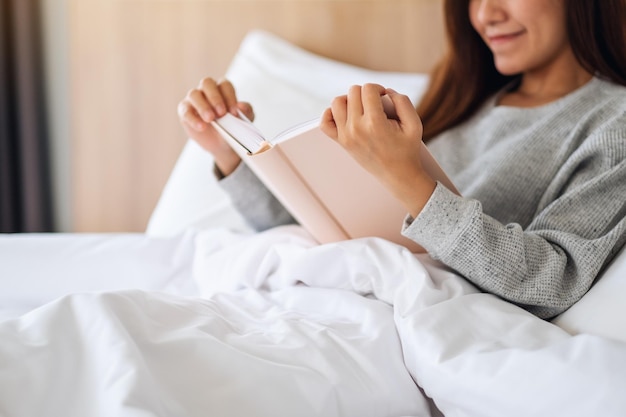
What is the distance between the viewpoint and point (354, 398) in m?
0.61

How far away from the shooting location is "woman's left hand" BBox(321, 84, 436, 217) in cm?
71

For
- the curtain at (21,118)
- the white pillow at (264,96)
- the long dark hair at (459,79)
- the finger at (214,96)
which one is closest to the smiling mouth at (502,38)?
the long dark hair at (459,79)

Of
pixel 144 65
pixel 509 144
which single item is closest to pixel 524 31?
pixel 509 144

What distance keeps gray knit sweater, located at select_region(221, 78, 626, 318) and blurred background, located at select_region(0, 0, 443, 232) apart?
62 centimetres

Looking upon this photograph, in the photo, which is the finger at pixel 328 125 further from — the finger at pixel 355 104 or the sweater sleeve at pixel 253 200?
the sweater sleeve at pixel 253 200

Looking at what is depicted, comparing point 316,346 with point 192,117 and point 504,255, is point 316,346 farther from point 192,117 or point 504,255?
point 192,117

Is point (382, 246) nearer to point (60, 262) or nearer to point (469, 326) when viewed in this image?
point (469, 326)

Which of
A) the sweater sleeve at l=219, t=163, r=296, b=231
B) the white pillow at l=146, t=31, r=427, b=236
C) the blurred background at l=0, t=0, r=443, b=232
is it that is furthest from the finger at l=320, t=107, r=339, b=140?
the blurred background at l=0, t=0, r=443, b=232

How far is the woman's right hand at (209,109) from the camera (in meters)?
0.97

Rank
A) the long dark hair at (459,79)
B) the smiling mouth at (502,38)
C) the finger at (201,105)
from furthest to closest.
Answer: the long dark hair at (459,79) < the smiling mouth at (502,38) < the finger at (201,105)

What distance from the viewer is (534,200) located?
3.10ft

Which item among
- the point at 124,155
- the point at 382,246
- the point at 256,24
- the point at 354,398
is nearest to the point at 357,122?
the point at 382,246

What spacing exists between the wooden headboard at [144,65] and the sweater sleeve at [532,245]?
3.07 ft

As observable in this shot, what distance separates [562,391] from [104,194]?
154cm
